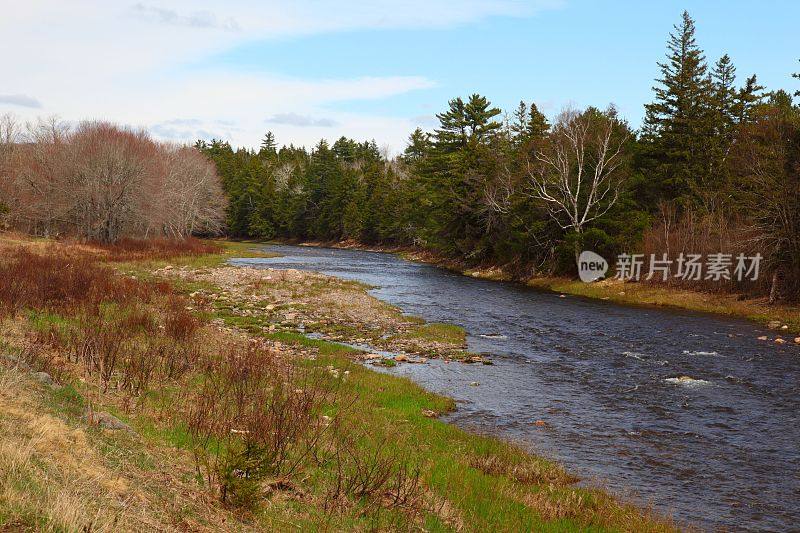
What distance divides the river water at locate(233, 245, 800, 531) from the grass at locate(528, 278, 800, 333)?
85.6 inches

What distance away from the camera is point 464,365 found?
21.0 m

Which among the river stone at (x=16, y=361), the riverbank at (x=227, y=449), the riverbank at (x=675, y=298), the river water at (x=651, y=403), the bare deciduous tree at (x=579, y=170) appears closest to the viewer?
the riverbank at (x=227, y=449)

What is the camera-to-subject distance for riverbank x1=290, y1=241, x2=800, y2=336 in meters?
30.4

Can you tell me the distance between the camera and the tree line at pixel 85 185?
2339 inches

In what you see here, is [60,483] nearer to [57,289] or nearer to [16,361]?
[16,361]

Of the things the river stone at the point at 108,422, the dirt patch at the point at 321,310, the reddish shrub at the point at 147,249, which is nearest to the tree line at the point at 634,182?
the dirt patch at the point at 321,310

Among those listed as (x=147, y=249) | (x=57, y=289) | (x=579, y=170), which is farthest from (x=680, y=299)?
(x=147, y=249)

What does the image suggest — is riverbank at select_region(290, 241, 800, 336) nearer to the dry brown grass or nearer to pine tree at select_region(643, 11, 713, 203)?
pine tree at select_region(643, 11, 713, 203)

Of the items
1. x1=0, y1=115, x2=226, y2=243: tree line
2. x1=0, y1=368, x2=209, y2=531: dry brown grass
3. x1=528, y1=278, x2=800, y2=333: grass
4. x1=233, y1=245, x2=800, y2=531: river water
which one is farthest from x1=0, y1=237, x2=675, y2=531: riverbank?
x1=0, y1=115, x2=226, y2=243: tree line

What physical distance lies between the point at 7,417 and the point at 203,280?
32.6 meters

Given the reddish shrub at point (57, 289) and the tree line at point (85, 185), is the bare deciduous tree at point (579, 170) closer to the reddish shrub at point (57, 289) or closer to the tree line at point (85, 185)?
the reddish shrub at point (57, 289)

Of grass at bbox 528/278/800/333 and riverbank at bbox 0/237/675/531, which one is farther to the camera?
grass at bbox 528/278/800/333

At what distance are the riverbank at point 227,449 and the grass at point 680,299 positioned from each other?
80.3 ft

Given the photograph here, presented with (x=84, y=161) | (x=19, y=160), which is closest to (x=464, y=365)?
(x=84, y=161)
